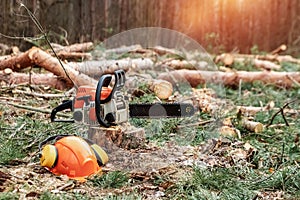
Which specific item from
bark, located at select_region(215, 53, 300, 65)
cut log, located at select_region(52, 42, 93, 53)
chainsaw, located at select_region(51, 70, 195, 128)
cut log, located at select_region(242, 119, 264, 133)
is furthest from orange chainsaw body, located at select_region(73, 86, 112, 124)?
bark, located at select_region(215, 53, 300, 65)

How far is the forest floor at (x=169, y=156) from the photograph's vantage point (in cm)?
291

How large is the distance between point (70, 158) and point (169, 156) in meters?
0.74

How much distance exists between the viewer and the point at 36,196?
274 centimetres

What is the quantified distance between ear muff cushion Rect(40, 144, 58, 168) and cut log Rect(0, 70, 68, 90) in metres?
1.62

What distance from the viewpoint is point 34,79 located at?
4.77 meters

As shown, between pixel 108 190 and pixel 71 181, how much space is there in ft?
0.68

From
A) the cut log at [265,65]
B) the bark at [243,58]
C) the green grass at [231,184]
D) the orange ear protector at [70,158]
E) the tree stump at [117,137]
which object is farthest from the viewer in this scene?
the cut log at [265,65]

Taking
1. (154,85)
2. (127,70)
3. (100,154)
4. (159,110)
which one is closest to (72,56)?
(127,70)

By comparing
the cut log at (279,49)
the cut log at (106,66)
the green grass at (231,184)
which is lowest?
the green grass at (231,184)

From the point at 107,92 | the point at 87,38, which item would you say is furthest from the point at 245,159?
the point at 87,38

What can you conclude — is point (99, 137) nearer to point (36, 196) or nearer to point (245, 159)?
point (36, 196)

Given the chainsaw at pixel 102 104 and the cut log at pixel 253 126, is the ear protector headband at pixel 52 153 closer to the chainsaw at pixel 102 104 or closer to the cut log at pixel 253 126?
the chainsaw at pixel 102 104

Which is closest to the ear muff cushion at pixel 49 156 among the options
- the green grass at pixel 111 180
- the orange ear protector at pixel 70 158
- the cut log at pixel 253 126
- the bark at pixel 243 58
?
the orange ear protector at pixel 70 158

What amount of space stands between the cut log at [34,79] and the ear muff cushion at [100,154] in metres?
1.45
